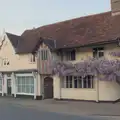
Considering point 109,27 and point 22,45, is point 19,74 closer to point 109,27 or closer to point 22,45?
point 22,45

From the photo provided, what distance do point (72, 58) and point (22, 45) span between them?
852cm

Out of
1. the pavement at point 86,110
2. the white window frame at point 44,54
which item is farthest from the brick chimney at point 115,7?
the pavement at point 86,110

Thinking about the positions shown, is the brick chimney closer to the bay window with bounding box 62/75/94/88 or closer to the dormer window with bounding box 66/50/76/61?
the dormer window with bounding box 66/50/76/61

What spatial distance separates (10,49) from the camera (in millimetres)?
36188

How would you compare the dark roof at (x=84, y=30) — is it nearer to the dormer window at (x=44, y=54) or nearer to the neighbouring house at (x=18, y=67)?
the dormer window at (x=44, y=54)

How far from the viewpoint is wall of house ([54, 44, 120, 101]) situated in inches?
1026

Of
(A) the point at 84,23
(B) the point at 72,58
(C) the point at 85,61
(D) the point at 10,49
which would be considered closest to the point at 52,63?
(B) the point at 72,58

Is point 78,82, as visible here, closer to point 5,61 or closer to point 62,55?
point 62,55

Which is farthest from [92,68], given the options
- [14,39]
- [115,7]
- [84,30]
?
[14,39]

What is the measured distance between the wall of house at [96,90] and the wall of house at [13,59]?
212 inches

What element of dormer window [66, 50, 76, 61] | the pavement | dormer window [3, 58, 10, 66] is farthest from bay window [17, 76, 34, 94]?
the pavement

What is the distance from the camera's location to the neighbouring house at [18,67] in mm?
32719

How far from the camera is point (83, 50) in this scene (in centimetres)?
2828

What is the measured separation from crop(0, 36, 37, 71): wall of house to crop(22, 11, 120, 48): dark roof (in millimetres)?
3065
